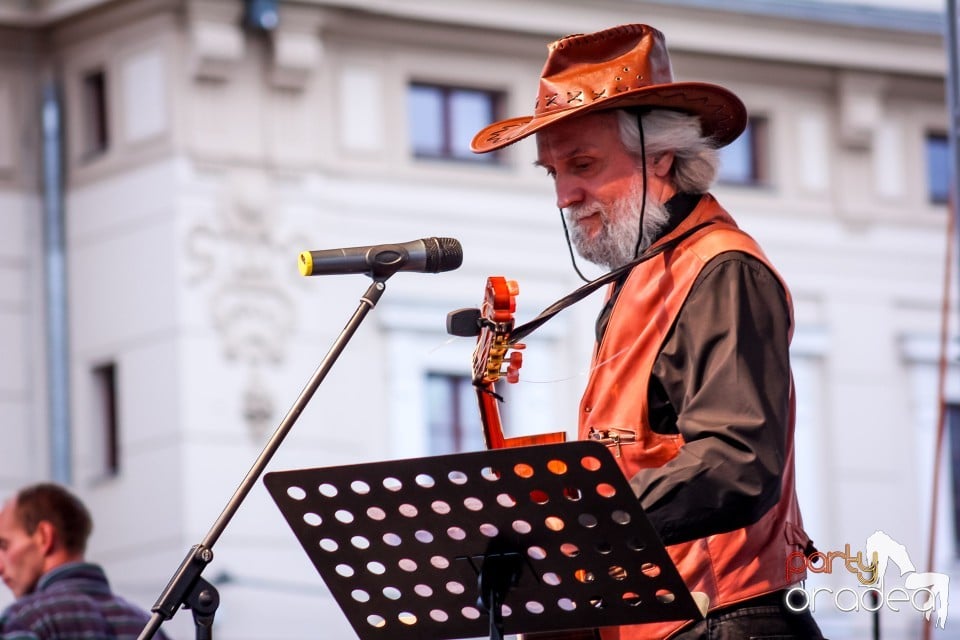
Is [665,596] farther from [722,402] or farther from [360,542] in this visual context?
[360,542]

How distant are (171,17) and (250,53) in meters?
0.66

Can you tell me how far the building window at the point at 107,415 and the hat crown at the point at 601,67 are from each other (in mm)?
12335

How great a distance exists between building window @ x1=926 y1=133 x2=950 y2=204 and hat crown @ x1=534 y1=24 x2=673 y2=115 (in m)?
14.9

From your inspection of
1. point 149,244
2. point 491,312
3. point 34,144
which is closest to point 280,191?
point 149,244

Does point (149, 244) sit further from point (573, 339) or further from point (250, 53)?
point (573, 339)

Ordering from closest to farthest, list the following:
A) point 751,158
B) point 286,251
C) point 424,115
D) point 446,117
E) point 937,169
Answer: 1. point 286,251
2. point 424,115
3. point 446,117
4. point 751,158
5. point 937,169

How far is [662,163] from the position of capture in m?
3.91

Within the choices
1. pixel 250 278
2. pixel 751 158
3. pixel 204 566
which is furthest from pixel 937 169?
pixel 204 566

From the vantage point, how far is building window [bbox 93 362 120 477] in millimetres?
15992

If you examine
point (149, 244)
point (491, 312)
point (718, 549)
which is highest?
point (149, 244)

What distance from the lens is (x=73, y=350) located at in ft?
52.8

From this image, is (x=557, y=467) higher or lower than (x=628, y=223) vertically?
lower

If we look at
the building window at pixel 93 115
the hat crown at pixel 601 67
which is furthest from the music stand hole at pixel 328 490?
the building window at pixel 93 115

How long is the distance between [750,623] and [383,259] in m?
0.95
